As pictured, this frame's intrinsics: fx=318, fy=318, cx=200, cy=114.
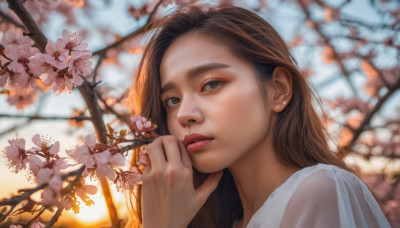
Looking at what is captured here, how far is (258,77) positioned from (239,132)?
27cm

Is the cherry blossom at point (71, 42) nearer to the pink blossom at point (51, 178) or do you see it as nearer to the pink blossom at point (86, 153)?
the pink blossom at point (86, 153)

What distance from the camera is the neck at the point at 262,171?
1.29 m

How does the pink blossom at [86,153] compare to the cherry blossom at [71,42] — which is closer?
the pink blossom at [86,153]

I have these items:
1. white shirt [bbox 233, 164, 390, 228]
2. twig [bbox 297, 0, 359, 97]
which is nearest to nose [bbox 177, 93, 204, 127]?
white shirt [bbox 233, 164, 390, 228]

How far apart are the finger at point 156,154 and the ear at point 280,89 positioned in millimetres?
500

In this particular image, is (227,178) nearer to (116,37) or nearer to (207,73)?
(207,73)

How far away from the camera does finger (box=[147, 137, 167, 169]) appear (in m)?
1.18

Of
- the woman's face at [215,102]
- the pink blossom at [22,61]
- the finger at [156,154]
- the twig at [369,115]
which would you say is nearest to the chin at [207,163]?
the woman's face at [215,102]

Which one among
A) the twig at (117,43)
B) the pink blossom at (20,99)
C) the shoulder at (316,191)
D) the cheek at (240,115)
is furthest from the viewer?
the pink blossom at (20,99)

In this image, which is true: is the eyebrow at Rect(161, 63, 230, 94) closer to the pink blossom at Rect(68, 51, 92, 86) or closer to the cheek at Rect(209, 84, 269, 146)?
the cheek at Rect(209, 84, 269, 146)

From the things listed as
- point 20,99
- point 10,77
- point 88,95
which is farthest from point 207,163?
point 20,99

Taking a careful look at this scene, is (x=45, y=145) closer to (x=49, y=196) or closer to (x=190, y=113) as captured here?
(x=49, y=196)

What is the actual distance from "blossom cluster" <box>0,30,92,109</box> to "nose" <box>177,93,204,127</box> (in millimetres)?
362

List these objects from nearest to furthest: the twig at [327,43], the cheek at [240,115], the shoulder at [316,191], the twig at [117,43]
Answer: the shoulder at [316,191] < the cheek at [240,115] < the twig at [117,43] < the twig at [327,43]
